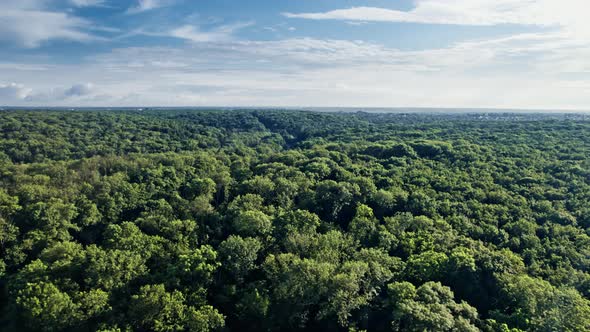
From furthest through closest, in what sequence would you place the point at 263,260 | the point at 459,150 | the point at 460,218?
the point at 459,150
the point at 460,218
the point at 263,260

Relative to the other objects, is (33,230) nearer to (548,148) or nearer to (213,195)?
(213,195)

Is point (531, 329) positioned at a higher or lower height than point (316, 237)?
lower

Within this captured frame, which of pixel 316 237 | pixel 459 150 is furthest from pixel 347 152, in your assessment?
pixel 316 237

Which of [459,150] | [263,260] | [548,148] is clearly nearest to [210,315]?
[263,260]

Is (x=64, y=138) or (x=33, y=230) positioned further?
(x=64, y=138)

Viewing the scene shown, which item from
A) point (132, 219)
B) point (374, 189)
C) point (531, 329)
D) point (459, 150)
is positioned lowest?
point (531, 329)

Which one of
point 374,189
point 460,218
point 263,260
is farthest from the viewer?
point 374,189

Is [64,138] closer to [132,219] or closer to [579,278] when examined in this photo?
[132,219]
